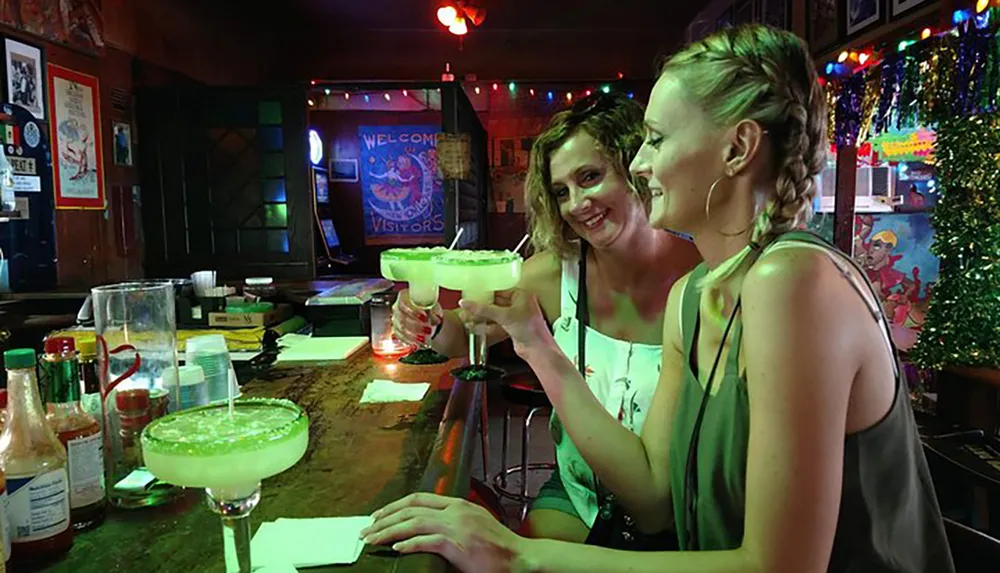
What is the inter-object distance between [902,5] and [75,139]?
479 centimetres

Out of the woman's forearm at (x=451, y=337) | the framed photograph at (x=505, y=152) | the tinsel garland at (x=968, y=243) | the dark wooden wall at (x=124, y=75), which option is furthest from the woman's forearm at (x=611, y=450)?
the framed photograph at (x=505, y=152)

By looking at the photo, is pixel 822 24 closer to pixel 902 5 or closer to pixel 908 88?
pixel 902 5

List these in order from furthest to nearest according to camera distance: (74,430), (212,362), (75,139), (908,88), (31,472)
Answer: (75,139)
(908,88)
(212,362)
(74,430)
(31,472)

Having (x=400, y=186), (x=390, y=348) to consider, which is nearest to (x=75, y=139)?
(x=390, y=348)

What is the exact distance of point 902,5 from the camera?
3.46 metres

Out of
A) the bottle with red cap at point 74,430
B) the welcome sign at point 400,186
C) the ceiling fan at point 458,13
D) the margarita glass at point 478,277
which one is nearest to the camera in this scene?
the bottle with red cap at point 74,430

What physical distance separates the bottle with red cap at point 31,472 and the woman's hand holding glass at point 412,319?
1172 mm

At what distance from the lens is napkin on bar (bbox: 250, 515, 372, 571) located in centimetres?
99

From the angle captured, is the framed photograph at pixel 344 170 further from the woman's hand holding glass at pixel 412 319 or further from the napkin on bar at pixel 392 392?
the napkin on bar at pixel 392 392

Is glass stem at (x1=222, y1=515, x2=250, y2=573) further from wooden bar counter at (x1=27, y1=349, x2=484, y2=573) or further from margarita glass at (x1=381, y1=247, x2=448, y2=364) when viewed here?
margarita glass at (x1=381, y1=247, x2=448, y2=364)

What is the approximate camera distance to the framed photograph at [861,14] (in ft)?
12.2

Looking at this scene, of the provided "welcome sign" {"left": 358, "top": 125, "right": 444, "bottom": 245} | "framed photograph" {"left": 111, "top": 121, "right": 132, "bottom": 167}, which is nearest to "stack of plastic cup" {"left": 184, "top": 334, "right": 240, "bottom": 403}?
"framed photograph" {"left": 111, "top": 121, "right": 132, "bottom": 167}

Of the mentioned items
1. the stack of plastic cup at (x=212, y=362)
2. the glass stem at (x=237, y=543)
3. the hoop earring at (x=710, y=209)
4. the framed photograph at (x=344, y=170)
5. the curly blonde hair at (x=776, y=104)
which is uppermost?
the framed photograph at (x=344, y=170)

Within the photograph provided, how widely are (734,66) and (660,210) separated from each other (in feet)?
0.84
